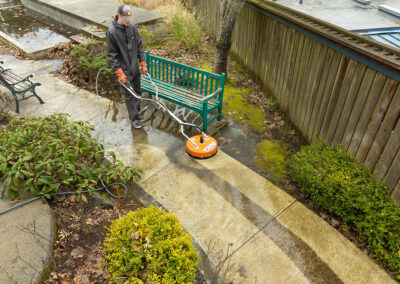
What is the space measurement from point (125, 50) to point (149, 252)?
3480mm

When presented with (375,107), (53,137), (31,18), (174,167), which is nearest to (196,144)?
(174,167)

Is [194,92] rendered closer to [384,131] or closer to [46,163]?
[46,163]

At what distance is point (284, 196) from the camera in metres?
4.04

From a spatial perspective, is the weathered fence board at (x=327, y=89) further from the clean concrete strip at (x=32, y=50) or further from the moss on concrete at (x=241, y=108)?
the clean concrete strip at (x=32, y=50)

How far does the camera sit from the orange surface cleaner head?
181 inches

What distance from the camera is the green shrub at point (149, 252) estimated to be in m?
2.48

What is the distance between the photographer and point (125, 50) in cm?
481

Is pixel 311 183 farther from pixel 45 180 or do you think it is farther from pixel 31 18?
pixel 31 18

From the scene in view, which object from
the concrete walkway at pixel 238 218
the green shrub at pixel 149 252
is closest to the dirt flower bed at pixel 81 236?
the green shrub at pixel 149 252

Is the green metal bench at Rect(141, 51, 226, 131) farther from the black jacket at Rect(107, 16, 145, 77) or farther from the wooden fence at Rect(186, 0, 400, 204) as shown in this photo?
the wooden fence at Rect(186, 0, 400, 204)

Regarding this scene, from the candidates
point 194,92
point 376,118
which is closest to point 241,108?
point 194,92

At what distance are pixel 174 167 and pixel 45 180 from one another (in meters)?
1.82

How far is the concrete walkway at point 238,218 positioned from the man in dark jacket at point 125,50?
920 millimetres

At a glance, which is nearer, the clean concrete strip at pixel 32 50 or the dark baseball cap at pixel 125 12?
the dark baseball cap at pixel 125 12
